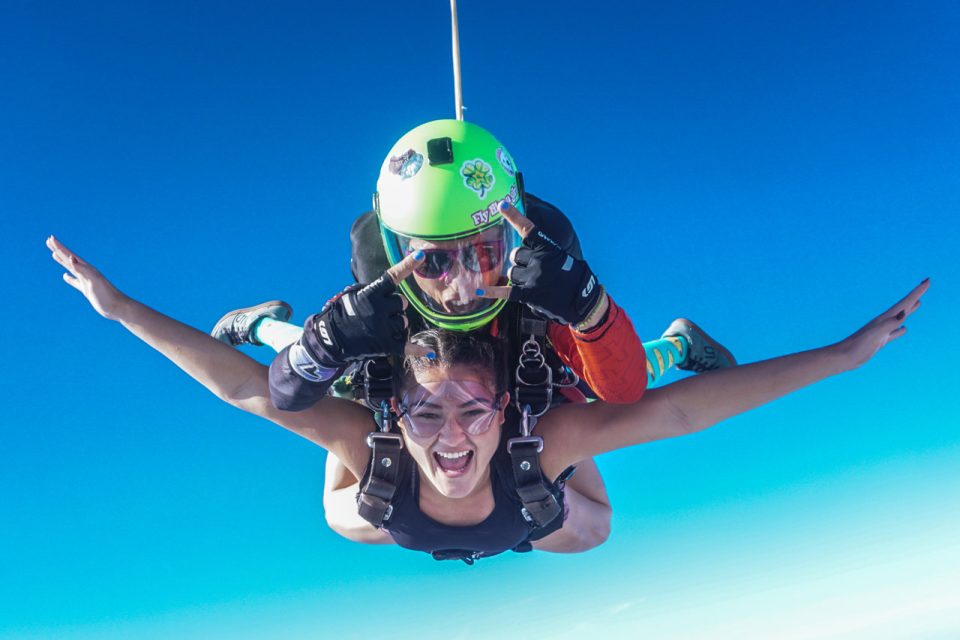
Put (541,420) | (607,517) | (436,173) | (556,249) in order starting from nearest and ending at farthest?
1. (556,249)
2. (436,173)
3. (541,420)
4. (607,517)

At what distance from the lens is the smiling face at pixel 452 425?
4.49m

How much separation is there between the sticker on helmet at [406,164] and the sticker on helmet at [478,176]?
0.69 feet

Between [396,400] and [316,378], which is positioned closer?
[316,378]

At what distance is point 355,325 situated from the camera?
3.93 meters

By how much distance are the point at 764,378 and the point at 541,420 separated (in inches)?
41.0

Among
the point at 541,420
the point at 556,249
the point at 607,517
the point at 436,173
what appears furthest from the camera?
the point at 607,517

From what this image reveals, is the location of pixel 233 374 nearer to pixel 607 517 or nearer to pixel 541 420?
pixel 541 420

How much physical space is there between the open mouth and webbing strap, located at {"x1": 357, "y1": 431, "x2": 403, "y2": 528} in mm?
207

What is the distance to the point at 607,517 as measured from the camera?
19.8 feet

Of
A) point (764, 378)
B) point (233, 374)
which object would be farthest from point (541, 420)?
point (233, 374)

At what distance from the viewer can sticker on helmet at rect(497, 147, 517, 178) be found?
4.48 m

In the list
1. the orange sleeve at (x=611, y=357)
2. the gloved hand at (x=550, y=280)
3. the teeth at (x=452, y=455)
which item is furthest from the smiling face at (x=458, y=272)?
the teeth at (x=452, y=455)

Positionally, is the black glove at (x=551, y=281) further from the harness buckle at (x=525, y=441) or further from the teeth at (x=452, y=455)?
the teeth at (x=452, y=455)

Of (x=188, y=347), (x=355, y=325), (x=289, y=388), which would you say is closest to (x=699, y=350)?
(x=355, y=325)
